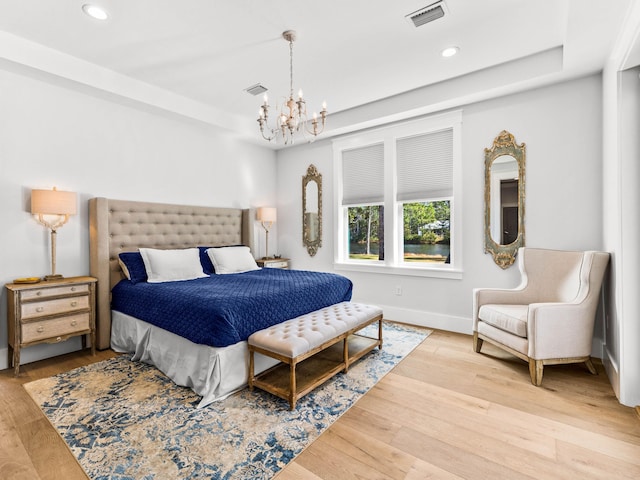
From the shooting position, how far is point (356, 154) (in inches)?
188

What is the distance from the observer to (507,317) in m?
2.80

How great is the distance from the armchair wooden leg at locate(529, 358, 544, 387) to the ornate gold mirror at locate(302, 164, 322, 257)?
319 centimetres

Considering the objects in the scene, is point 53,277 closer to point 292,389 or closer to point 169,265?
point 169,265

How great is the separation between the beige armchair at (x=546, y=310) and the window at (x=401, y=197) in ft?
2.55

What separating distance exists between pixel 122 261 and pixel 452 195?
3.83 metres

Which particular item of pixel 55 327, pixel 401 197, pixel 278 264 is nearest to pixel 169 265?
pixel 55 327

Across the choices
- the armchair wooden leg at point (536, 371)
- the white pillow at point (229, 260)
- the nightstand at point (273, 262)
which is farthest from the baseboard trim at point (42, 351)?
the armchair wooden leg at point (536, 371)

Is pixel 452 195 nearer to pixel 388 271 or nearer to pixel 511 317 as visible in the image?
pixel 388 271

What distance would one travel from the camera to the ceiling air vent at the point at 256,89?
3680 millimetres

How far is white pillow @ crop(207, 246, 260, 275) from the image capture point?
413 cm

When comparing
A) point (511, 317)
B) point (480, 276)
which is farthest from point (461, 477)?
point (480, 276)

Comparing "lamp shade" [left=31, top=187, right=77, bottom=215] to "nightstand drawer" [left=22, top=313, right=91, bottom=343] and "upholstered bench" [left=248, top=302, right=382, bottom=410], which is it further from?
"upholstered bench" [left=248, top=302, right=382, bottom=410]

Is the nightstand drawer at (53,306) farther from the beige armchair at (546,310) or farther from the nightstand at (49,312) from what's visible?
the beige armchair at (546,310)

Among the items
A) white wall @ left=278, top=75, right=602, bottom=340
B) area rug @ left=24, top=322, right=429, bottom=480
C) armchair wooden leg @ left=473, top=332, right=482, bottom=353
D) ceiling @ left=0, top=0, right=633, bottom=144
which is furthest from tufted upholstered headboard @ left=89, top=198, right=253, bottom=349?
armchair wooden leg @ left=473, top=332, right=482, bottom=353
